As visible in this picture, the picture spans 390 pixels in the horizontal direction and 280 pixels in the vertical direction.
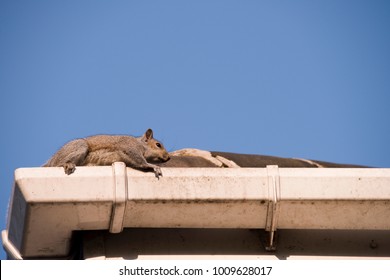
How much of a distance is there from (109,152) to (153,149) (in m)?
0.87

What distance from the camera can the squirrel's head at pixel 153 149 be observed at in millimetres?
Answer: 10008

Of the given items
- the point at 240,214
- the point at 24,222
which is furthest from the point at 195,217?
the point at 24,222

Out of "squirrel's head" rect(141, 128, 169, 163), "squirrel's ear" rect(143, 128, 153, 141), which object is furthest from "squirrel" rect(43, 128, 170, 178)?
"squirrel's ear" rect(143, 128, 153, 141)

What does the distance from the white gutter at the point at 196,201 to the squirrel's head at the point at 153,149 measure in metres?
2.88

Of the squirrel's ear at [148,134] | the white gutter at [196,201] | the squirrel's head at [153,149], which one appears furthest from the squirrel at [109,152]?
the white gutter at [196,201]

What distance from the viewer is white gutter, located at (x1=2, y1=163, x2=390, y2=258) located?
664 centimetres

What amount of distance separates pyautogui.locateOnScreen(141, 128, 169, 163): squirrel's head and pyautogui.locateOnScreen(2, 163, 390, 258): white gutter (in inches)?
113

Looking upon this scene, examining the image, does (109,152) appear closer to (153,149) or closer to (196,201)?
(153,149)

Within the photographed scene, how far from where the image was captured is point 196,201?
681 cm

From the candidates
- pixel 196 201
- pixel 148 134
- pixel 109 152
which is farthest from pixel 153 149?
pixel 196 201

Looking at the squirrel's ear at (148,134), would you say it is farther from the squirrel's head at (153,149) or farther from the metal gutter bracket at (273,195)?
the metal gutter bracket at (273,195)
